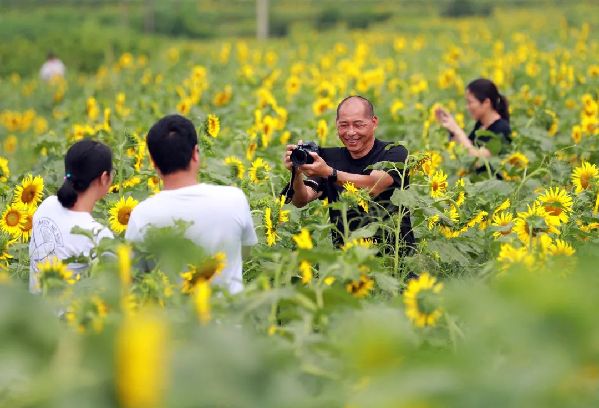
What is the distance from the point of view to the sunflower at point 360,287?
115 inches

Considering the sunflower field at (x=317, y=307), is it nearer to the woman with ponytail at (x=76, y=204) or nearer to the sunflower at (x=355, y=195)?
the sunflower at (x=355, y=195)

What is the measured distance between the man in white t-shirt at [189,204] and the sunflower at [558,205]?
127 cm

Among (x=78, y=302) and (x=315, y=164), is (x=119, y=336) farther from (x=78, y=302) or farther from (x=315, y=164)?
(x=315, y=164)

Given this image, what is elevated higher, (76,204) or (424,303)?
(76,204)

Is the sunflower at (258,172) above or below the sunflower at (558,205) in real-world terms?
above

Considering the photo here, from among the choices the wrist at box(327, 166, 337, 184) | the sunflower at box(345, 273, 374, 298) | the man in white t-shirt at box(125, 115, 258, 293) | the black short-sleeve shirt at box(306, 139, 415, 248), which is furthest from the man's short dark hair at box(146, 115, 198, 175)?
the black short-sleeve shirt at box(306, 139, 415, 248)

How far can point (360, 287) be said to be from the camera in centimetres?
294

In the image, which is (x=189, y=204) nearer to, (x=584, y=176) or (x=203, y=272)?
(x=203, y=272)

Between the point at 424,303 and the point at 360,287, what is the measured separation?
0.96 ft

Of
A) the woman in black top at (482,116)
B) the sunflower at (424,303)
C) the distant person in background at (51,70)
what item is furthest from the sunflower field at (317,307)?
the distant person in background at (51,70)

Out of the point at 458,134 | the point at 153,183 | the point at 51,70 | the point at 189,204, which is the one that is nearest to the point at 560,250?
the point at 189,204

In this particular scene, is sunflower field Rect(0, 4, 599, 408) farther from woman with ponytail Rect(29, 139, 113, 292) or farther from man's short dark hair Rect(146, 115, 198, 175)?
man's short dark hair Rect(146, 115, 198, 175)

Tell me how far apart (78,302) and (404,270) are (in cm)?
171

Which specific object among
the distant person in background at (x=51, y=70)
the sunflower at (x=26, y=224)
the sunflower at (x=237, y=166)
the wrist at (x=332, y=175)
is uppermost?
the distant person in background at (x=51, y=70)
